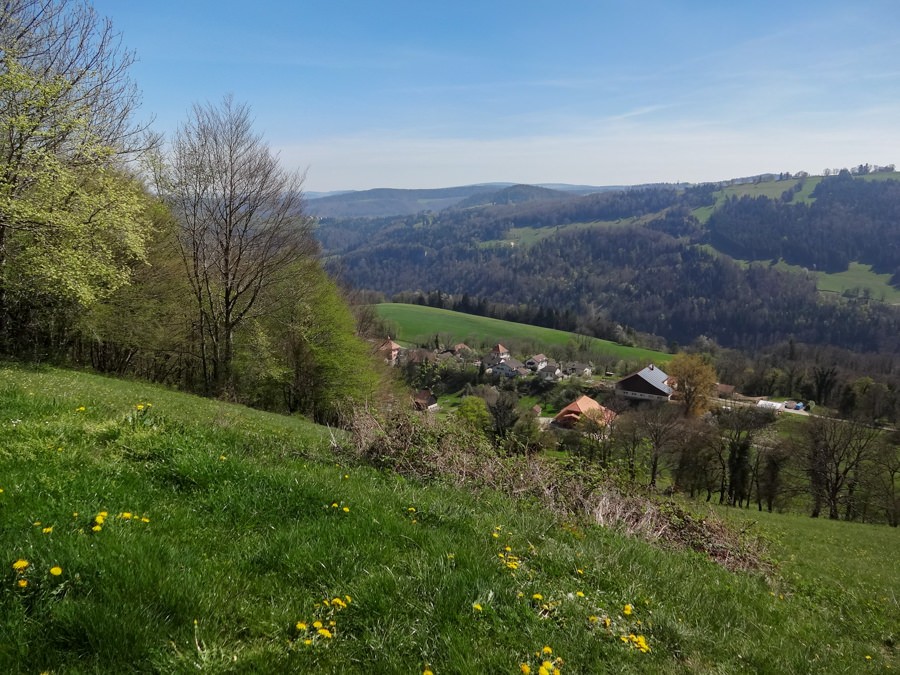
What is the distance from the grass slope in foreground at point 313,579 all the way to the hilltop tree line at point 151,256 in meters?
5.63

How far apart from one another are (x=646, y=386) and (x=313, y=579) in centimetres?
10141

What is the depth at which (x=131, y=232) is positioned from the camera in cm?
1969

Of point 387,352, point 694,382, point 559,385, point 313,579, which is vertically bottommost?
point 559,385

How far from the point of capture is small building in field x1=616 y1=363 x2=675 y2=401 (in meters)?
94.6

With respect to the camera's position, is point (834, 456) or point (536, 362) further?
point (536, 362)

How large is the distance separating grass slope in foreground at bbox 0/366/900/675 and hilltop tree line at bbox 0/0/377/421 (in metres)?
5.63

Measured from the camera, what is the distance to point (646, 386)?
3824 inches

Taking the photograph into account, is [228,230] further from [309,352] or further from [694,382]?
[694,382]

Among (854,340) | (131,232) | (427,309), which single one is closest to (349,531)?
(131,232)

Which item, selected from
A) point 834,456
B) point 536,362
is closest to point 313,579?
point 834,456

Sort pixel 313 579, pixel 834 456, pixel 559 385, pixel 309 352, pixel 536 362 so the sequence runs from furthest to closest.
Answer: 1. pixel 536 362
2. pixel 559 385
3. pixel 834 456
4. pixel 309 352
5. pixel 313 579

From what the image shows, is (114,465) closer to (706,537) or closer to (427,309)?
(706,537)

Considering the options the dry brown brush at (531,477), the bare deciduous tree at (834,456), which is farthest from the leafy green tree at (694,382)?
the dry brown brush at (531,477)

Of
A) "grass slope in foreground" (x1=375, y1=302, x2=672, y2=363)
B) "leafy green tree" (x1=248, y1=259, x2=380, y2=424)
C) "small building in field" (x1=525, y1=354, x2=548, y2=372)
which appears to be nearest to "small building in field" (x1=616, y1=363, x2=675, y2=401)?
"grass slope in foreground" (x1=375, y1=302, x2=672, y2=363)
